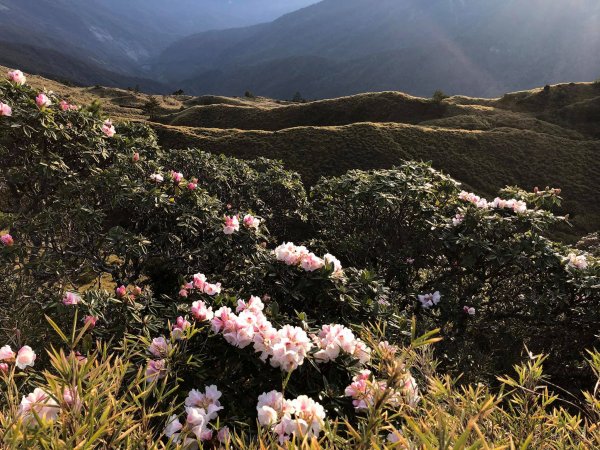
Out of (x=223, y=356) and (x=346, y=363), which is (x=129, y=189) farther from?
(x=346, y=363)

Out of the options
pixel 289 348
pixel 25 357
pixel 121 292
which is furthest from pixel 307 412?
pixel 121 292

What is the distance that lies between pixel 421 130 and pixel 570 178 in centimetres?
1170

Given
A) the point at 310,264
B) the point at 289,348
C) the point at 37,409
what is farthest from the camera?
the point at 310,264

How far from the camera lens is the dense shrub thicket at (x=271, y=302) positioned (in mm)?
2105

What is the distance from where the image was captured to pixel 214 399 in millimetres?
2371

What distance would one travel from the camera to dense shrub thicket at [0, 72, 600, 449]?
211 cm

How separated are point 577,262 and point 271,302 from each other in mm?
5016

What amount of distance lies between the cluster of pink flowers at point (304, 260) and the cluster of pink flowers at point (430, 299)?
2583 millimetres

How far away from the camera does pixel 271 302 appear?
437 cm

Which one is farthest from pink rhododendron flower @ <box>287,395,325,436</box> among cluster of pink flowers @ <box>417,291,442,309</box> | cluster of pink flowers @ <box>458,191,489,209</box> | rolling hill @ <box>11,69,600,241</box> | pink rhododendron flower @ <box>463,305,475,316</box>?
rolling hill @ <box>11,69,600,241</box>

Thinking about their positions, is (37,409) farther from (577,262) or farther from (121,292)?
(577,262)

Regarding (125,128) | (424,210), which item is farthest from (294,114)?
(424,210)

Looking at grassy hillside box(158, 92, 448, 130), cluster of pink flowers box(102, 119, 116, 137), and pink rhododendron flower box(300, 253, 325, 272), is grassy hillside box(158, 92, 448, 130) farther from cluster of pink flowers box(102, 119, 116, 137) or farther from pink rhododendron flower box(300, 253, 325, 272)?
pink rhododendron flower box(300, 253, 325, 272)

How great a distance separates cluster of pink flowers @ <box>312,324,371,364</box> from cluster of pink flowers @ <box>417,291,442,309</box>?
3613 millimetres
